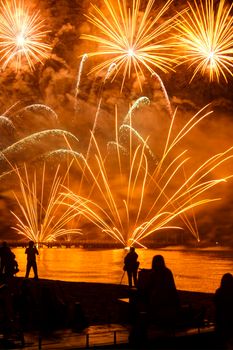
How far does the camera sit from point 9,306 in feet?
31.5

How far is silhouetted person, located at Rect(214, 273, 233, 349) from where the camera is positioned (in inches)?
347

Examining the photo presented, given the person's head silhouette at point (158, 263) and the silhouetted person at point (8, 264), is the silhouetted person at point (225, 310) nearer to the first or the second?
the person's head silhouette at point (158, 263)

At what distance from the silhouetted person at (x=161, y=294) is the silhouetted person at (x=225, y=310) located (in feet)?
3.13

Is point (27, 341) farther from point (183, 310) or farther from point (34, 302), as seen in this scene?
point (183, 310)

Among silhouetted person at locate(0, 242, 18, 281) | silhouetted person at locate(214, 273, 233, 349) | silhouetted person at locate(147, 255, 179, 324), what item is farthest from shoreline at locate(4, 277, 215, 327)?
silhouetted person at locate(214, 273, 233, 349)

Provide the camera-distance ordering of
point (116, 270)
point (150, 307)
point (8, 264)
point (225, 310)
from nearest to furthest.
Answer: point (225, 310)
point (150, 307)
point (8, 264)
point (116, 270)

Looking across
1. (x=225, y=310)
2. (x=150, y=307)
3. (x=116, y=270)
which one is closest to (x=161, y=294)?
(x=150, y=307)

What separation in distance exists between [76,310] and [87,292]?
18.5 ft

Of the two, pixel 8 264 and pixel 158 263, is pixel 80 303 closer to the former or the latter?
pixel 158 263

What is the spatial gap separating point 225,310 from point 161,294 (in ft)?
4.02

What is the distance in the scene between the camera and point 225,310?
8820 mm

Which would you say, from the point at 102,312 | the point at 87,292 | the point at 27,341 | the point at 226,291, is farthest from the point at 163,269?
the point at 87,292

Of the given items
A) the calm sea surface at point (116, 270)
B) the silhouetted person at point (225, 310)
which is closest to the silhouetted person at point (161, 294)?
the silhouetted person at point (225, 310)

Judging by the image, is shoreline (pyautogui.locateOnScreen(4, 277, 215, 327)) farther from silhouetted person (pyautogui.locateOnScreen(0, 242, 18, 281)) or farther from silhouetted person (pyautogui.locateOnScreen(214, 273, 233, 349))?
silhouetted person (pyautogui.locateOnScreen(214, 273, 233, 349))
